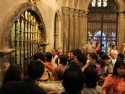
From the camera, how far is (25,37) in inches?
258

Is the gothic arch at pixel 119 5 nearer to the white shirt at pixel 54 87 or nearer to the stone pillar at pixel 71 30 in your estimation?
the stone pillar at pixel 71 30

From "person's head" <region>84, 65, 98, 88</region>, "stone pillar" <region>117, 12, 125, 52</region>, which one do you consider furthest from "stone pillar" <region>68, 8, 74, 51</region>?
"person's head" <region>84, 65, 98, 88</region>

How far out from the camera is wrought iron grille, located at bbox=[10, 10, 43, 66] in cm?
566

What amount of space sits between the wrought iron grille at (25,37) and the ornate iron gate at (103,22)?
228 inches

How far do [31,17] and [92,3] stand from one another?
7014 mm

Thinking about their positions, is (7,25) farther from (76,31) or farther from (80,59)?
(76,31)

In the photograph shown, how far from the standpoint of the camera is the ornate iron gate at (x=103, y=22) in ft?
43.8

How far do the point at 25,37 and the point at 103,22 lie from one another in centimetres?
760

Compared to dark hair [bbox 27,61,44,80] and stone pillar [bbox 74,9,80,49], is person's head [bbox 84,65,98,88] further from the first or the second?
stone pillar [bbox 74,9,80,49]

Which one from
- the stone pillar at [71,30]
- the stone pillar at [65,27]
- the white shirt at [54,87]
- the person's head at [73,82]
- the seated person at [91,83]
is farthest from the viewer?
the stone pillar at [71,30]

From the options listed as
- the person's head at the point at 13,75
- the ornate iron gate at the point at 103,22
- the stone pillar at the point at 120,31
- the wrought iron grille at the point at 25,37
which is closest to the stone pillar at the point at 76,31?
the ornate iron gate at the point at 103,22

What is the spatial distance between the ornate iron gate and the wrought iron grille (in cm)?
580

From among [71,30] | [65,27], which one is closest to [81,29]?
[71,30]

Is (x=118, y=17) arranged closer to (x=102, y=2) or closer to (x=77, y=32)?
(x=102, y=2)
